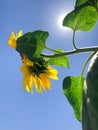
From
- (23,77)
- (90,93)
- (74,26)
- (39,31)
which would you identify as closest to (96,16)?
(74,26)

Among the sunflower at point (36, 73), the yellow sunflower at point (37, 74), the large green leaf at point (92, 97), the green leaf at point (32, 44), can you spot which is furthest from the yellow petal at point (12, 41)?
the large green leaf at point (92, 97)

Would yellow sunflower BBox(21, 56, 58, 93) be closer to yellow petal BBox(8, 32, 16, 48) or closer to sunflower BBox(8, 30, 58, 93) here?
sunflower BBox(8, 30, 58, 93)

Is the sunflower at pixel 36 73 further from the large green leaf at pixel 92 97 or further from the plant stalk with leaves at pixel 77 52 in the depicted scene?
the large green leaf at pixel 92 97

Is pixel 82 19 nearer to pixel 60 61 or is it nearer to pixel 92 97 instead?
pixel 60 61

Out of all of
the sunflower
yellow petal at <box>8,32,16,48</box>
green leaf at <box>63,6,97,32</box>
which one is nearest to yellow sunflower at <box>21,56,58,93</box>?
the sunflower

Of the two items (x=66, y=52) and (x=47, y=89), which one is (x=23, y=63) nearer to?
(x=47, y=89)

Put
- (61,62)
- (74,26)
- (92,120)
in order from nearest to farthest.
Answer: (92,120) → (74,26) → (61,62)

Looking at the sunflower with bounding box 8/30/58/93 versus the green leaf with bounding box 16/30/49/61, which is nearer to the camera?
the green leaf with bounding box 16/30/49/61
